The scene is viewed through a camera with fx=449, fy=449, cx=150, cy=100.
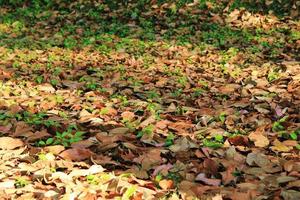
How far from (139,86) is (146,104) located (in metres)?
0.82

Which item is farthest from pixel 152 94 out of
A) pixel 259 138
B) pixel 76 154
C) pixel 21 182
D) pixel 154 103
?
pixel 21 182

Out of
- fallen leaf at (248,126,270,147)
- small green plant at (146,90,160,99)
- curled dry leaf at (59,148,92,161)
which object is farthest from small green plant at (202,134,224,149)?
small green plant at (146,90,160,99)

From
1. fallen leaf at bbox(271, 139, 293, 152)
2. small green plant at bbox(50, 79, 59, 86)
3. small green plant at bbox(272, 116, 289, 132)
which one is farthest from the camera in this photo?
small green plant at bbox(50, 79, 59, 86)

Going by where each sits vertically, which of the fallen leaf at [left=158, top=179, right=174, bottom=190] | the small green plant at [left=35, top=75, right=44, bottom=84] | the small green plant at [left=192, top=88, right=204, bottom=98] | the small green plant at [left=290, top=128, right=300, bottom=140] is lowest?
the small green plant at [left=35, top=75, right=44, bottom=84]

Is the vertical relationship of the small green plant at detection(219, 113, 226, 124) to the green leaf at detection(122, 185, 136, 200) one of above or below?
below

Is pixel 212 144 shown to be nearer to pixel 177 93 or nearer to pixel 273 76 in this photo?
pixel 177 93

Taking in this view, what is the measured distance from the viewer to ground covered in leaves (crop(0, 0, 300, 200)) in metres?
3.30

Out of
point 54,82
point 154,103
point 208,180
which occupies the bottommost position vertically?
point 54,82

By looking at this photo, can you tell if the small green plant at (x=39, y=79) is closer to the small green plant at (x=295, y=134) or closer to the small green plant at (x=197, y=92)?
the small green plant at (x=197, y=92)

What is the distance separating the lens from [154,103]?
498 cm

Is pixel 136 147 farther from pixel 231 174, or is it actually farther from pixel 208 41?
pixel 208 41

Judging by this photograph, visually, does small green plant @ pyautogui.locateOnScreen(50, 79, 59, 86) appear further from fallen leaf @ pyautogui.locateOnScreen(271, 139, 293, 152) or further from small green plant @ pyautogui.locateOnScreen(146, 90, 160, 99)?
fallen leaf @ pyautogui.locateOnScreen(271, 139, 293, 152)

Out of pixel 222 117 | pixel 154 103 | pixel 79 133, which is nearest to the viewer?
pixel 79 133

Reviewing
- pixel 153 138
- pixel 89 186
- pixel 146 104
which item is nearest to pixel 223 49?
pixel 146 104
